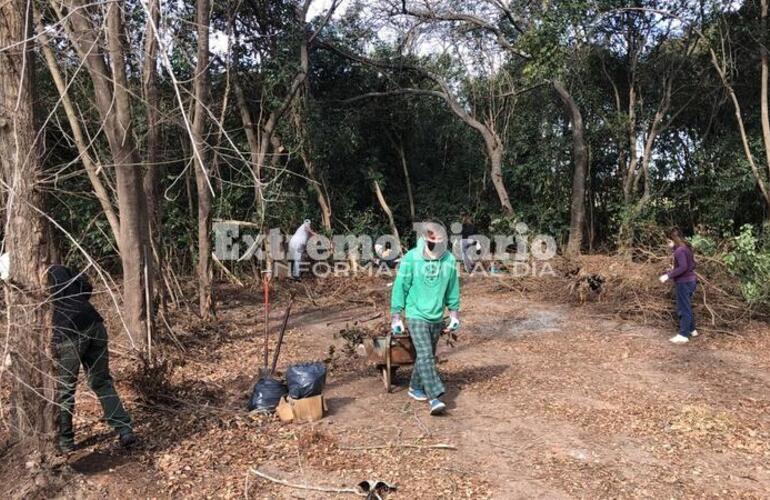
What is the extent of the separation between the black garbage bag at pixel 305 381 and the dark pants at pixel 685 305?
5126mm

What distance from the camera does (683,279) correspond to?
7.15 meters

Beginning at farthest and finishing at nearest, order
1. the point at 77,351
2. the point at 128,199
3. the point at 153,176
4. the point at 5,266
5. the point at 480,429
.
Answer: the point at 153,176 → the point at 128,199 → the point at 480,429 → the point at 77,351 → the point at 5,266

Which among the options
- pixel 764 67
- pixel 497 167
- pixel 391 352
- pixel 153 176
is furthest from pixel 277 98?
pixel 764 67

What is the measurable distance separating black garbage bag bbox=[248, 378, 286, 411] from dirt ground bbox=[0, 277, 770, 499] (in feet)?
0.45

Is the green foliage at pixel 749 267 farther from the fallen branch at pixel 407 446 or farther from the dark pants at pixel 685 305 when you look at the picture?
the fallen branch at pixel 407 446

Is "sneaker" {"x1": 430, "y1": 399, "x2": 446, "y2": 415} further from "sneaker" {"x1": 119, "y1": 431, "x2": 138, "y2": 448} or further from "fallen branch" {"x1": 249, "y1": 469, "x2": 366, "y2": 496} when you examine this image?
"sneaker" {"x1": 119, "y1": 431, "x2": 138, "y2": 448}

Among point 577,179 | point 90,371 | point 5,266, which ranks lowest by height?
point 90,371

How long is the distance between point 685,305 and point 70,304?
7131 mm

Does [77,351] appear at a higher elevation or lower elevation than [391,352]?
higher

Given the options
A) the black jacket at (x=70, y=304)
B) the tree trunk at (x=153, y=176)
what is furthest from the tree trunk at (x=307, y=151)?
the black jacket at (x=70, y=304)

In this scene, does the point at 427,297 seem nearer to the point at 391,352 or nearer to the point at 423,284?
the point at 423,284

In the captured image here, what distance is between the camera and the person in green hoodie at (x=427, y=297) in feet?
15.9

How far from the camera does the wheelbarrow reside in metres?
5.25

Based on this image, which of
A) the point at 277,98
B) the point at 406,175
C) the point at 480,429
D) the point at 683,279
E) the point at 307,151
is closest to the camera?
the point at 480,429
